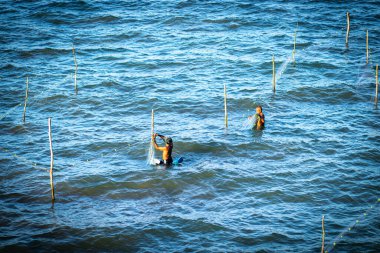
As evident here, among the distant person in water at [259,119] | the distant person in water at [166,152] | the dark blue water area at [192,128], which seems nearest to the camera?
the dark blue water area at [192,128]

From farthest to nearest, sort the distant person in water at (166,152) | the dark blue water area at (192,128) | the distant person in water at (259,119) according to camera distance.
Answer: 1. the distant person in water at (259,119)
2. the distant person in water at (166,152)
3. the dark blue water area at (192,128)

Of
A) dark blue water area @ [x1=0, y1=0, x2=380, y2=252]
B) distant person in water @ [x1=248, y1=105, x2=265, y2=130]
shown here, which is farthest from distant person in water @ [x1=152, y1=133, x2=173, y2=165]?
distant person in water @ [x1=248, y1=105, x2=265, y2=130]

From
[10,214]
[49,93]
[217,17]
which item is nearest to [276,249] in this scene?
[10,214]

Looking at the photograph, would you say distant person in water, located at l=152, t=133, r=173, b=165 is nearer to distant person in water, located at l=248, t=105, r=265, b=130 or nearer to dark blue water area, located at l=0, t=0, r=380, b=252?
dark blue water area, located at l=0, t=0, r=380, b=252

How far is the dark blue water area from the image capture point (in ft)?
40.8

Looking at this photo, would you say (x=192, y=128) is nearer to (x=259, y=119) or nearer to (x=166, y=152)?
(x=259, y=119)

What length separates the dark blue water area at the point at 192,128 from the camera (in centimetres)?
1242

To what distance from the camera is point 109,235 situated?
12.2 m

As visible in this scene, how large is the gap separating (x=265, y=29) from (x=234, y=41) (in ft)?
8.96

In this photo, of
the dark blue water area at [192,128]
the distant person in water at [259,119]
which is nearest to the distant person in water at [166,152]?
the dark blue water area at [192,128]

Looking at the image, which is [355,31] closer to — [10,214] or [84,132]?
[84,132]

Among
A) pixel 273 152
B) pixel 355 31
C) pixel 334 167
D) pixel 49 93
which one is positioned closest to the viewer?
pixel 334 167

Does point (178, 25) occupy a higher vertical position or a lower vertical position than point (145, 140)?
higher

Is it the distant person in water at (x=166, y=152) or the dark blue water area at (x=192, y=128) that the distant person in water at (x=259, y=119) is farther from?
the distant person in water at (x=166, y=152)
